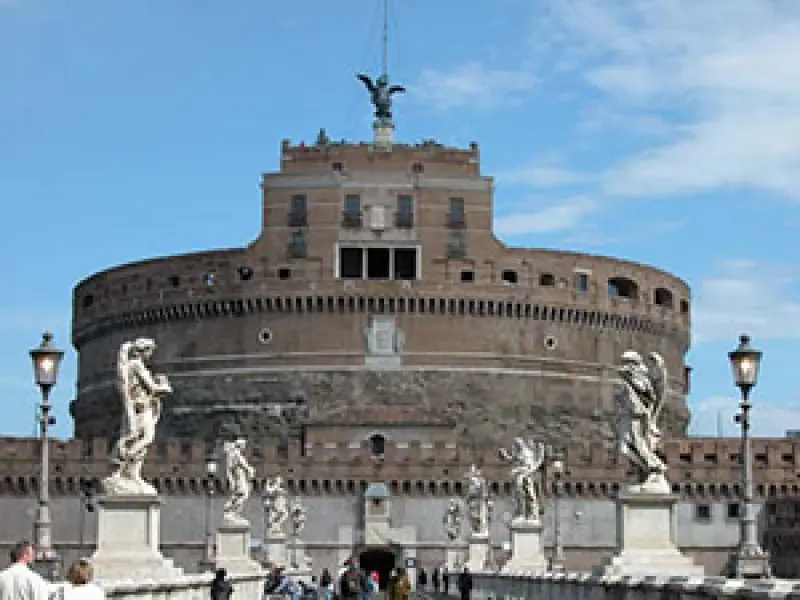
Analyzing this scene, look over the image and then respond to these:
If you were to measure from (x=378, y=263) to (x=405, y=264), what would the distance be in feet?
4.51

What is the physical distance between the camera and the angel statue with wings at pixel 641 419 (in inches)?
673

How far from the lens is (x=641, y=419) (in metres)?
17.2

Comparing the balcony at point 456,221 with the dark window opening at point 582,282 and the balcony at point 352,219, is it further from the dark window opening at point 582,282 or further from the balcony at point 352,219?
the dark window opening at point 582,282

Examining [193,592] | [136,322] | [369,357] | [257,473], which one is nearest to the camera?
[193,592]

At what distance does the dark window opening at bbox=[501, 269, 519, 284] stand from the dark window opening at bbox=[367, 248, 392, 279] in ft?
17.6

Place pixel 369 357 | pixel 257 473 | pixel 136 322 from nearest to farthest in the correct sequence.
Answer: pixel 257 473 → pixel 369 357 → pixel 136 322

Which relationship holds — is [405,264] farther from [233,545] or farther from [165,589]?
[165,589]

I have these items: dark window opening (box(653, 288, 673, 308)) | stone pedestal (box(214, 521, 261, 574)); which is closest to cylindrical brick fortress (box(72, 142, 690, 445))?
dark window opening (box(653, 288, 673, 308))

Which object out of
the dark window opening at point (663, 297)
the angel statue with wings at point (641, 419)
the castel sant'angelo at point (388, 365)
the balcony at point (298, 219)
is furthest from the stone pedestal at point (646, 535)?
the dark window opening at point (663, 297)

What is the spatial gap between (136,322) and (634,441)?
63358mm

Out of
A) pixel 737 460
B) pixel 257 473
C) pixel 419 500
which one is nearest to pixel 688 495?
pixel 737 460

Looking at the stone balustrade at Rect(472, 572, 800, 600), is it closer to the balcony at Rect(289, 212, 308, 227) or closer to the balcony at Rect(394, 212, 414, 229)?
the balcony at Rect(394, 212, 414, 229)

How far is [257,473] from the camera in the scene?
67.2 m

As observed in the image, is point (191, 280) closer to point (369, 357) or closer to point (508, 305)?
point (369, 357)
